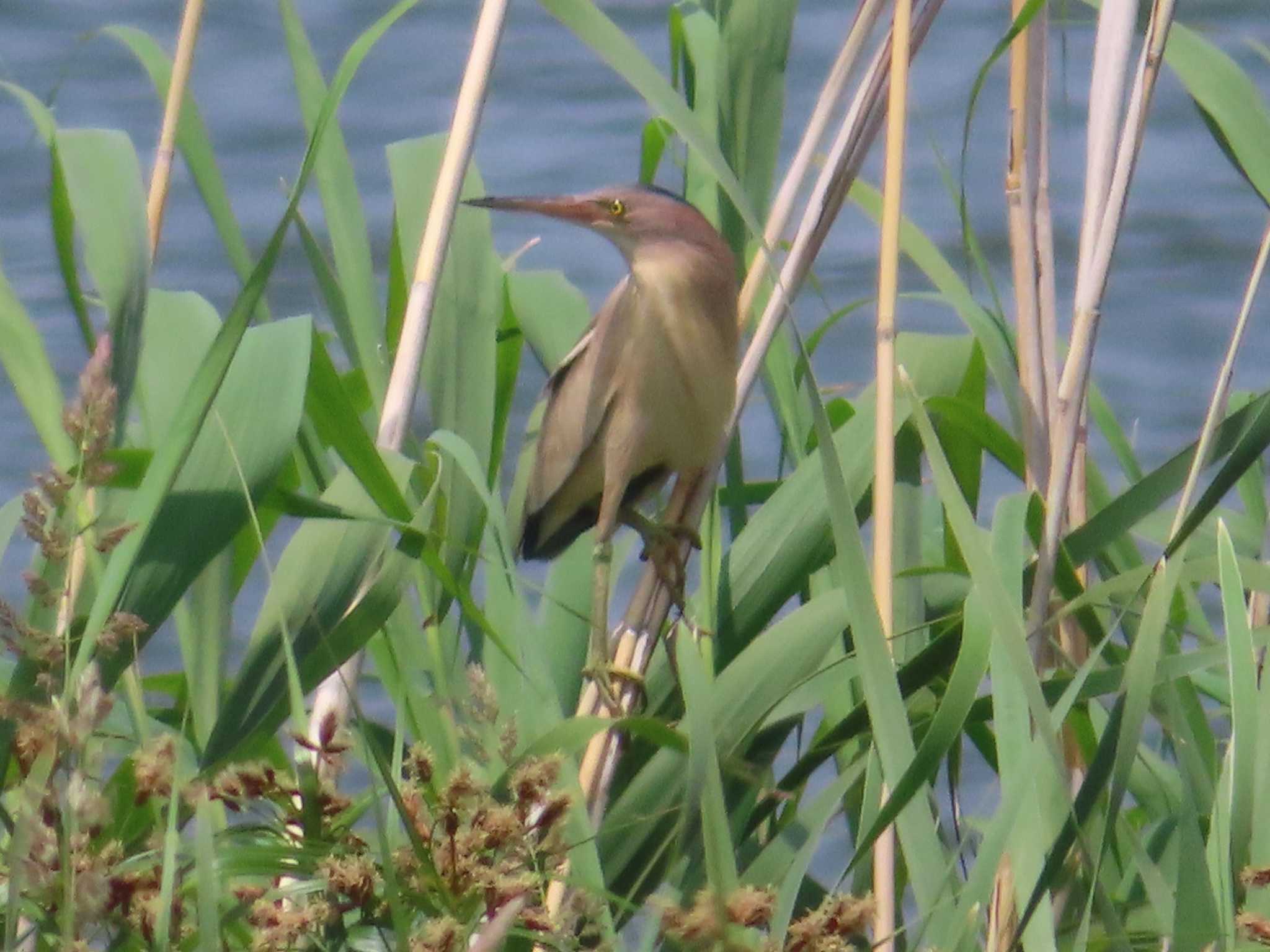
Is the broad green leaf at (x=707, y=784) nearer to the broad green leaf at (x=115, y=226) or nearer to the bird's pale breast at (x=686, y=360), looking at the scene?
the broad green leaf at (x=115, y=226)

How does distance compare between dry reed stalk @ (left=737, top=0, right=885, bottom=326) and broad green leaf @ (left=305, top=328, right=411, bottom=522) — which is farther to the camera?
dry reed stalk @ (left=737, top=0, right=885, bottom=326)

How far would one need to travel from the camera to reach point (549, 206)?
1.90 metres

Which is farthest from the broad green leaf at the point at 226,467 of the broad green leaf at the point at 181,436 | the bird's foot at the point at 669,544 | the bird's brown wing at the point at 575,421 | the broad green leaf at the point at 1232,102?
the broad green leaf at the point at 1232,102

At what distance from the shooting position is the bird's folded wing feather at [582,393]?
2.15 metres

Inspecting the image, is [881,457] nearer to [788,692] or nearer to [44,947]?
[788,692]

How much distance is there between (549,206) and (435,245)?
10.5 inches

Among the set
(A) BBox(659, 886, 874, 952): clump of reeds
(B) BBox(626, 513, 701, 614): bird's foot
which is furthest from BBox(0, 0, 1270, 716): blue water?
(A) BBox(659, 886, 874, 952): clump of reeds

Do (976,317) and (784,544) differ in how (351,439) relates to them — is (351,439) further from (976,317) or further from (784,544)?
Answer: (976,317)

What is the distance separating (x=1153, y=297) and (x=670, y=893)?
2978 mm

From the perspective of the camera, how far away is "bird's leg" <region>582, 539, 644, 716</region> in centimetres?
174

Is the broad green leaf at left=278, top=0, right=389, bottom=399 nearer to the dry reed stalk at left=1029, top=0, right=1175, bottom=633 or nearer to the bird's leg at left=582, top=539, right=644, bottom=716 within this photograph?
the bird's leg at left=582, top=539, right=644, bottom=716

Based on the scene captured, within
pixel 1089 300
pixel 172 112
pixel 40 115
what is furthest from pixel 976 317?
pixel 40 115

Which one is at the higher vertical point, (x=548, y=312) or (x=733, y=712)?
(x=548, y=312)

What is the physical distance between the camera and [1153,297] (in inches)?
164
